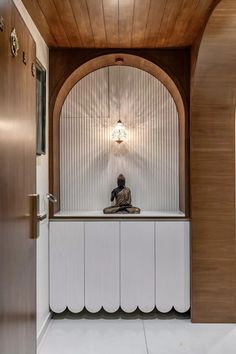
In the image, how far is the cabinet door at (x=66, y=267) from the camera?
3195mm

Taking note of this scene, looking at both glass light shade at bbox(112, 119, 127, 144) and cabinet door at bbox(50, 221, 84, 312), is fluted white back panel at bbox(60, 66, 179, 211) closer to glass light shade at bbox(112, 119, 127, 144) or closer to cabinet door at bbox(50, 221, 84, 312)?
glass light shade at bbox(112, 119, 127, 144)

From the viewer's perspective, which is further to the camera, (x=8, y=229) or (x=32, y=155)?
(x=32, y=155)

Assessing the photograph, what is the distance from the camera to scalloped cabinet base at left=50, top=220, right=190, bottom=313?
3.19 meters

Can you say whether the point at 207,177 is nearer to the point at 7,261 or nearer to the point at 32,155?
the point at 32,155

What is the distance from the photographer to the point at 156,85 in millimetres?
3547

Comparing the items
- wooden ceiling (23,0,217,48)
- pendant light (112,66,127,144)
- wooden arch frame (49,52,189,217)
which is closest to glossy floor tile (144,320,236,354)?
wooden arch frame (49,52,189,217)

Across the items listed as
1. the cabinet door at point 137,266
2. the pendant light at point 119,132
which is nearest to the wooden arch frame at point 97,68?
the cabinet door at point 137,266

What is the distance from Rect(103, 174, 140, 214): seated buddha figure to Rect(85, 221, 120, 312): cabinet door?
0.54 ft

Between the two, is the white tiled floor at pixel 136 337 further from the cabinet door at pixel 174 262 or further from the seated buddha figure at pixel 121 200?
the seated buddha figure at pixel 121 200

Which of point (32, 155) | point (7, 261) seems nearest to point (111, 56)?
point (32, 155)

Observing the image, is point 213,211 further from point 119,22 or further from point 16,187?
point 16,187

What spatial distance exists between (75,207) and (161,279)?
1.06 metres

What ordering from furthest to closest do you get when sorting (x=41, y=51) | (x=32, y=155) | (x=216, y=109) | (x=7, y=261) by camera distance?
(x=216, y=109)
(x=41, y=51)
(x=32, y=155)
(x=7, y=261)

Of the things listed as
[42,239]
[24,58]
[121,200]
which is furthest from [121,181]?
[24,58]
